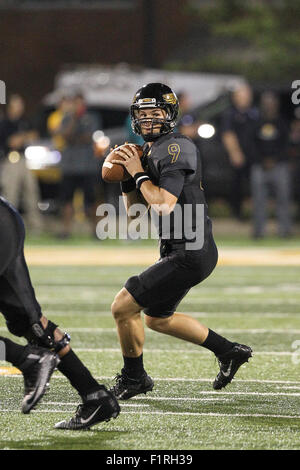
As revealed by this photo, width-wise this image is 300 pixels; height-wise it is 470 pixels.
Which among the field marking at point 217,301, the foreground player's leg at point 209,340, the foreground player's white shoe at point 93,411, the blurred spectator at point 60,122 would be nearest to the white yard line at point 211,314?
the field marking at point 217,301

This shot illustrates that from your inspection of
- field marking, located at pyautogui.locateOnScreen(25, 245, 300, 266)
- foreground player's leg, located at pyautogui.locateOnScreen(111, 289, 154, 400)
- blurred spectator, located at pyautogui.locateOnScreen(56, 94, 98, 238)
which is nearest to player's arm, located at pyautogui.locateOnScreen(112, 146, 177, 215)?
foreground player's leg, located at pyautogui.locateOnScreen(111, 289, 154, 400)

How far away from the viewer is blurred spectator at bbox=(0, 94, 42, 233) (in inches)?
624

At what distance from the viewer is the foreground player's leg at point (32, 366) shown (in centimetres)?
480

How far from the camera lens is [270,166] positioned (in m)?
15.1

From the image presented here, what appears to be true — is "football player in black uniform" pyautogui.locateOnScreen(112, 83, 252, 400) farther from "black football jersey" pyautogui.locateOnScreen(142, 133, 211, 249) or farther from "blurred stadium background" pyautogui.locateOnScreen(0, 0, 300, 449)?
"blurred stadium background" pyautogui.locateOnScreen(0, 0, 300, 449)

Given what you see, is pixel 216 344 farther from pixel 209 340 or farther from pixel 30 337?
pixel 30 337

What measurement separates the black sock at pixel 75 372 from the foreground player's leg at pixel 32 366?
8 cm

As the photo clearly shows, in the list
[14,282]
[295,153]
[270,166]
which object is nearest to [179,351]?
[14,282]

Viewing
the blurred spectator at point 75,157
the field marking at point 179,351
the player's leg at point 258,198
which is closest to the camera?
the field marking at point 179,351

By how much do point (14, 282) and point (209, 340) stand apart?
146 cm

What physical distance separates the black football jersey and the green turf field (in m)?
0.86

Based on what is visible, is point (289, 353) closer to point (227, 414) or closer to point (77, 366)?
point (227, 414)

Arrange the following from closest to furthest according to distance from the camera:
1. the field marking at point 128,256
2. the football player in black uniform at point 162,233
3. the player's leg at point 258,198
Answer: the football player in black uniform at point 162,233 → the field marking at point 128,256 → the player's leg at point 258,198

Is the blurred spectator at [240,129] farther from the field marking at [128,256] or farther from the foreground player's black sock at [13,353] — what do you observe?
the foreground player's black sock at [13,353]
